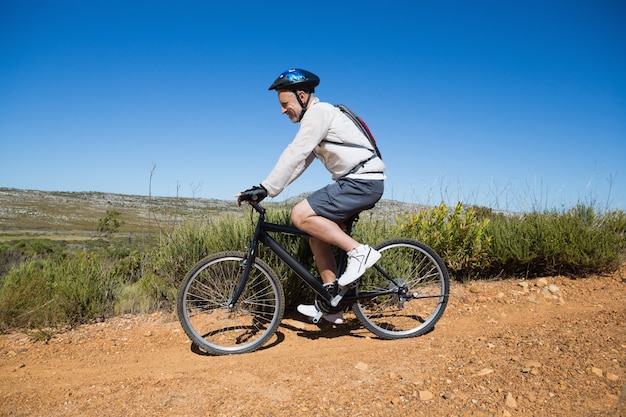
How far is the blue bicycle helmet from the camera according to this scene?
3893mm

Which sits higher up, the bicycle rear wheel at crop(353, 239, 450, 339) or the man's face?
the man's face

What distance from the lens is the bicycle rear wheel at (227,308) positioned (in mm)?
3979

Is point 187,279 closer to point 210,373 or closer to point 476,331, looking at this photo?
point 210,373

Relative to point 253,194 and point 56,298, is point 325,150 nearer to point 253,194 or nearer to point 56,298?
point 253,194

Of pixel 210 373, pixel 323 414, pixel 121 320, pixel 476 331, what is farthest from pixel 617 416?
pixel 121 320

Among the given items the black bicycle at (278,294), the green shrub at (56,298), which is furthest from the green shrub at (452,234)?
the green shrub at (56,298)

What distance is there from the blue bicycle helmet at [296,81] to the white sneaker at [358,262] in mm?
1509

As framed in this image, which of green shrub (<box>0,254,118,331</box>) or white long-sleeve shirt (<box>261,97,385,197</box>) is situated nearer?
white long-sleeve shirt (<box>261,97,385,197</box>)

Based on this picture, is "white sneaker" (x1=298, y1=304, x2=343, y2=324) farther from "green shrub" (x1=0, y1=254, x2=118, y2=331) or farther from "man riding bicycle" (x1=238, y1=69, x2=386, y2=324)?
"green shrub" (x1=0, y1=254, x2=118, y2=331)

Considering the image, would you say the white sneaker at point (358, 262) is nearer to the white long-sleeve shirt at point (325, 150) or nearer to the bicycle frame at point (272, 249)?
the bicycle frame at point (272, 249)

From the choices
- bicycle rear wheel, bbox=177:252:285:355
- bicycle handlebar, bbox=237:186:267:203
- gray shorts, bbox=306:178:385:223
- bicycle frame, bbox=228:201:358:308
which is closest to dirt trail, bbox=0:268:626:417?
bicycle rear wheel, bbox=177:252:285:355

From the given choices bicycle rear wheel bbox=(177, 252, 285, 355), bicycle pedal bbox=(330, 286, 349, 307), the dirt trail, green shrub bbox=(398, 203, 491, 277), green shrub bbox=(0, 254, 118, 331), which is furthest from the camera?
green shrub bbox=(398, 203, 491, 277)

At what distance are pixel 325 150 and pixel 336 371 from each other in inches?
72.0

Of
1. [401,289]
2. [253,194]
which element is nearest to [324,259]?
[401,289]
